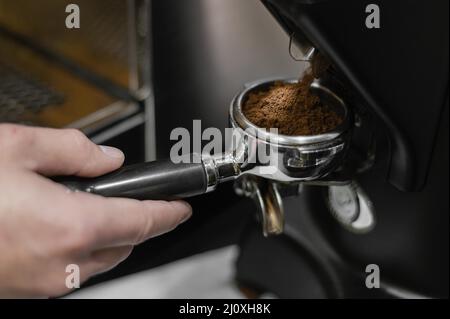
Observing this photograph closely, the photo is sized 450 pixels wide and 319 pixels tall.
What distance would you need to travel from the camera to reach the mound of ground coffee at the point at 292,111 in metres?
0.35

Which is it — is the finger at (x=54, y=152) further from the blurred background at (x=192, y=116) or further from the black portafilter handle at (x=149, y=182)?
the blurred background at (x=192, y=116)

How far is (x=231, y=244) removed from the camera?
0.61 m

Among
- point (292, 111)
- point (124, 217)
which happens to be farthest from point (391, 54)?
point (124, 217)

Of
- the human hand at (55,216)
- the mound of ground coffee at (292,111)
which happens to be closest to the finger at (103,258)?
the human hand at (55,216)

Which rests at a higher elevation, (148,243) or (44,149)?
(44,149)

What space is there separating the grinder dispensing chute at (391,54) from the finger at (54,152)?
0.44 feet

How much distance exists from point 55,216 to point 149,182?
0.19 feet

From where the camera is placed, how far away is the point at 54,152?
330mm

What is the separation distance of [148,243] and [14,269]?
27cm
